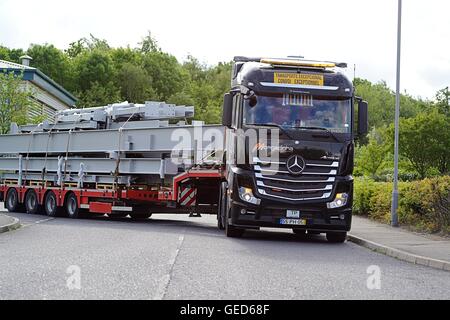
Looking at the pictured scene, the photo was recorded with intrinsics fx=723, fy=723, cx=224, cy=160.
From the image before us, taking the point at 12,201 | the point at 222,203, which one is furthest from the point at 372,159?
the point at 222,203

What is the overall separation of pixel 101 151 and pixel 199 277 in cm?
1389

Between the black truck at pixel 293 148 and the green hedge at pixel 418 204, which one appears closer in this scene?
the black truck at pixel 293 148

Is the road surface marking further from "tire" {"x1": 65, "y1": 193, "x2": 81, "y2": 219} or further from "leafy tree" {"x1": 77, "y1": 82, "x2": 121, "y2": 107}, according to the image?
"leafy tree" {"x1": 77, "y1": 82, "x2": 121, "y2": 107}

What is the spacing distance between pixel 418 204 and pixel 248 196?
711 cm

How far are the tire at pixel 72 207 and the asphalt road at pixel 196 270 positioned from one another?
7.19 meters

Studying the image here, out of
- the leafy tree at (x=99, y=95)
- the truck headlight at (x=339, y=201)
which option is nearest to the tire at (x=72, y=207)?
the truck headlight at (x=339, y=201)

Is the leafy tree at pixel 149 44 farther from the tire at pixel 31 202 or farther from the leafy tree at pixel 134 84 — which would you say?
the tire at pixel 31 202

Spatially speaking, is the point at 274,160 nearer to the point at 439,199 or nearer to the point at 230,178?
the point at 230,178

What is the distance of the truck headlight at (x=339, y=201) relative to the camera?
51.3 ft

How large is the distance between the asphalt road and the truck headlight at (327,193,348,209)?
2.92 feet

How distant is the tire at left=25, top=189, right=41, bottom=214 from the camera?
2581cm

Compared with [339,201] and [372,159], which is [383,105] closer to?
[372,159]

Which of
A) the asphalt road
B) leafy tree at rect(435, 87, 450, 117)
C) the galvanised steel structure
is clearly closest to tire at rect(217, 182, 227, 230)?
the galvanised steel structure

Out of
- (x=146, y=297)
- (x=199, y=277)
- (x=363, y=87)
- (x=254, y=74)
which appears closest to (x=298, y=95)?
(x=254, y=74)
